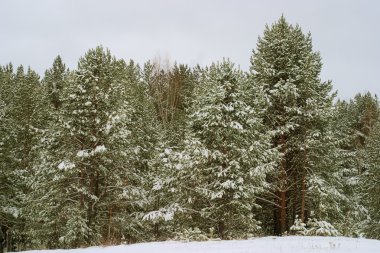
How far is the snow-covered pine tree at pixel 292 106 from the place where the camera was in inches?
→ 864

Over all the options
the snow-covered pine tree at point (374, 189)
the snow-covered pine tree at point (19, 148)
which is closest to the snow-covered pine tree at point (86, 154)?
the snow-covered pine tree at point (19, 148)

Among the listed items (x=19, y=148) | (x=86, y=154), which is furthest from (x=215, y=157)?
(x=19, y=148)

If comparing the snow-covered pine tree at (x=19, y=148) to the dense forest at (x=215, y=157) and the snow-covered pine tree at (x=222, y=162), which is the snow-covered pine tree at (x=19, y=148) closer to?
the dense forest at (x=215, y=157)

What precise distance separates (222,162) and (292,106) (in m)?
5.78

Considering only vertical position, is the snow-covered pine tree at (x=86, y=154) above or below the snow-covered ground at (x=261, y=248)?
above

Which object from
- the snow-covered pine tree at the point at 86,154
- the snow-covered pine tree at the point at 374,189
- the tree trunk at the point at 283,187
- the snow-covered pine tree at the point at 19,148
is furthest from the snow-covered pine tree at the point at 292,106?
the snow-covered pine tree at the point at 19,148

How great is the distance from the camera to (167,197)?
2302 cm

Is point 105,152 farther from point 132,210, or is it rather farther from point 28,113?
point 28,113

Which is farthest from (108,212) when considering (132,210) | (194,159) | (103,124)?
(194,159)

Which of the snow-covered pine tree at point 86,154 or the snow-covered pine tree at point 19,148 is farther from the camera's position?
the snow-covered pine tree at point 19,148

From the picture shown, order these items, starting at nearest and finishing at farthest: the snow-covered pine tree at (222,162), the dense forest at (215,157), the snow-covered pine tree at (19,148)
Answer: the snow-covered pine tree at (222,162) → the dense forest at (215,157) → the snow-covered pine tree at (19,148)

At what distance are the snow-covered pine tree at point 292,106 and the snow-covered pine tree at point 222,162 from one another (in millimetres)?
1834

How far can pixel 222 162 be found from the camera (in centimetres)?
1992

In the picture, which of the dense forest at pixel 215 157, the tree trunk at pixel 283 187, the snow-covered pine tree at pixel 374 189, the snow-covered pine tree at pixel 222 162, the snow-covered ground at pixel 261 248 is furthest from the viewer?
the snow-covered pine tree at pixel 374 189
